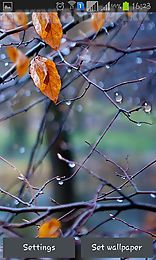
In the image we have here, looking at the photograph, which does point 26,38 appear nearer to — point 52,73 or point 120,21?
point 52,73

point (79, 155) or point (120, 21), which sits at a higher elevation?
point (120, 21)

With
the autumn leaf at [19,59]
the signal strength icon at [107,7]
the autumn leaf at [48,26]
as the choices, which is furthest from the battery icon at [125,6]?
the autumn leaf at [19,59]

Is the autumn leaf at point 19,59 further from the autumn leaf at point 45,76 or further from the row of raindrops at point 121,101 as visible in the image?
the row of raindrops at point 121,101

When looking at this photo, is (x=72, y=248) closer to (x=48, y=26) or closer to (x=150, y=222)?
(x=150, y=222)

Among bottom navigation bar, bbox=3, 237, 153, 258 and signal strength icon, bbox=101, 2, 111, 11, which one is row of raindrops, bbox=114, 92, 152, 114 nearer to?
signal strength icon, bbox=101, 2, 111, 11

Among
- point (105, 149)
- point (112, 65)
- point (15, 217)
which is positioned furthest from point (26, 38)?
point (15, 217)

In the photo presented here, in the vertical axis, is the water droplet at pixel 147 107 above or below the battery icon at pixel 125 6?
below

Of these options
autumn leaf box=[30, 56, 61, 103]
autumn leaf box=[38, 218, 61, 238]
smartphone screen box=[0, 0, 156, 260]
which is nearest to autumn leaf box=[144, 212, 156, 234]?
smartphone screen box=[0, 0, 156, 260]
